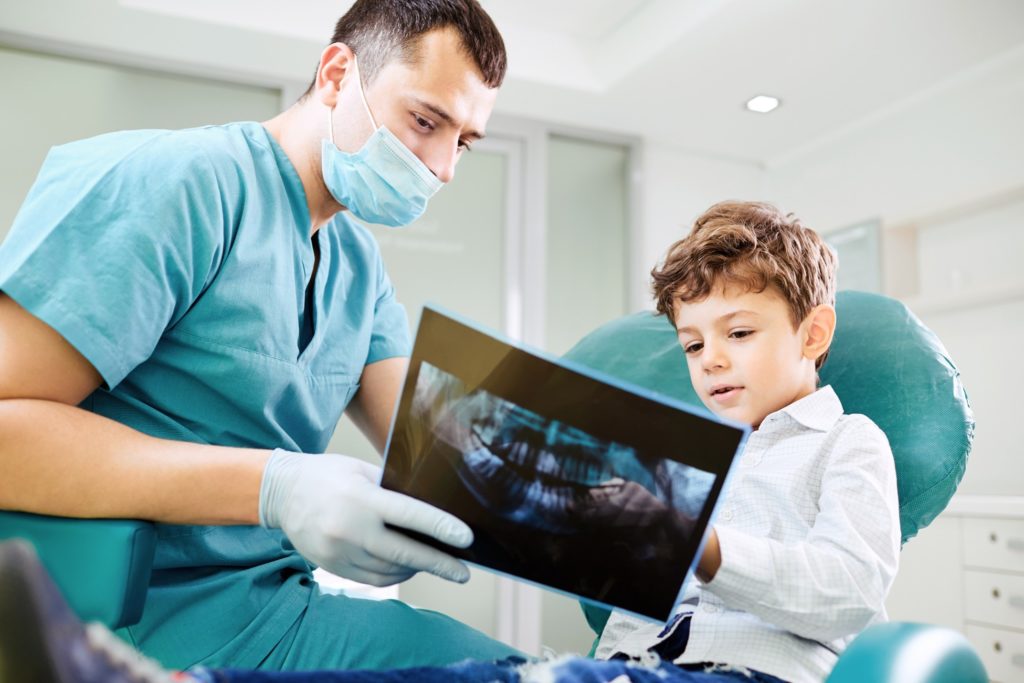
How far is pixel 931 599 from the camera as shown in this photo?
103 inches

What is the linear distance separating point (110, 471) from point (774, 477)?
73 cm

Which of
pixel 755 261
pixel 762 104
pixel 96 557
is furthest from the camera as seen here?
pixel 762 104

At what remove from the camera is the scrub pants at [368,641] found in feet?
3.10

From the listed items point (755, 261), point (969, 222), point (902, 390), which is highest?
point (969, 222)

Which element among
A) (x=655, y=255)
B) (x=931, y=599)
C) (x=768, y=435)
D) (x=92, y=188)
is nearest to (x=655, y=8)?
(x=655, y=255)

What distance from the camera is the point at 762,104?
351 centimetres

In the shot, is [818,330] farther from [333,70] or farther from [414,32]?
[333,70]

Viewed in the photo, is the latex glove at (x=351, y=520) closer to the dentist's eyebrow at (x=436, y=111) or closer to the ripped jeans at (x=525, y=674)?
the ripped jeans at (x=525, y=674)

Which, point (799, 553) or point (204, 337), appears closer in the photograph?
point (799, 553)

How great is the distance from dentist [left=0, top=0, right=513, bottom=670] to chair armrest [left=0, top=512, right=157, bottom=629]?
0.09 feet

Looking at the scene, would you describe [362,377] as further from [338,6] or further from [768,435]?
[338,6]

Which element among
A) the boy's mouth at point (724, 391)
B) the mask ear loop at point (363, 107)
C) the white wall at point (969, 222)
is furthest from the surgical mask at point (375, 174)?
the white wall at point (969, 222)

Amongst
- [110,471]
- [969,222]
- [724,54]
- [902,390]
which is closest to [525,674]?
[110,471]

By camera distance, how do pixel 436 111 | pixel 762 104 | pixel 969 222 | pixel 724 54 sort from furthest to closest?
pixel 762 104 → pixel 969 222 → pixel 724 54 → pixel 436 111
